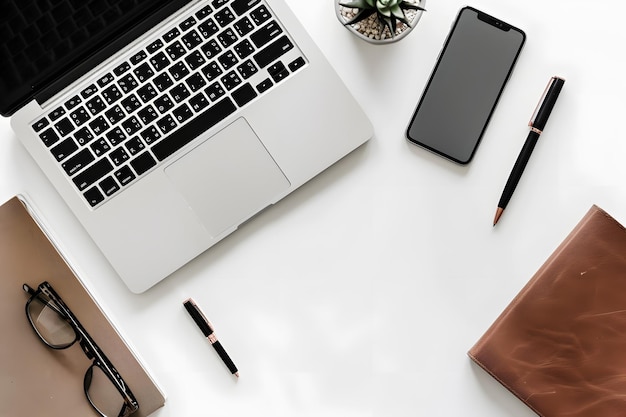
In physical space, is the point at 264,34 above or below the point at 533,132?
above

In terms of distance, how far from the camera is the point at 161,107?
2.85 feet

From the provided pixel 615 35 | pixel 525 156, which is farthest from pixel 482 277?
pixel 615 35

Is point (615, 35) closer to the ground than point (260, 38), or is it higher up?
closer to the ground

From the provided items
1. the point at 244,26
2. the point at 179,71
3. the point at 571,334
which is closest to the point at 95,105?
the point at 179,71

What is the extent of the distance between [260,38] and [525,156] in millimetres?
418

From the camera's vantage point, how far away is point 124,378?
2.96 feet

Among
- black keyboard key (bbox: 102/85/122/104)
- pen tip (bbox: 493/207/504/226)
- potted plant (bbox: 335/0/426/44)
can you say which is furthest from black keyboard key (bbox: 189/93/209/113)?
pen tip (bbox: 493/207/504/226)

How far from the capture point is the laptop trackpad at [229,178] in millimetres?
884

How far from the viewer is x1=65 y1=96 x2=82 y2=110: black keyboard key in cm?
87

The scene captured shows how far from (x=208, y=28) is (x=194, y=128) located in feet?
0.46

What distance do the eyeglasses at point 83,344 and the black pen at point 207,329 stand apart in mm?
135

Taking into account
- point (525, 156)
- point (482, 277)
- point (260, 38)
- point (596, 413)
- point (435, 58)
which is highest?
point (260, 38)

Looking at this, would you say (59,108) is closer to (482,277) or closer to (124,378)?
(124,378)

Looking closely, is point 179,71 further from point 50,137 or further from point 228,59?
point 50,137
